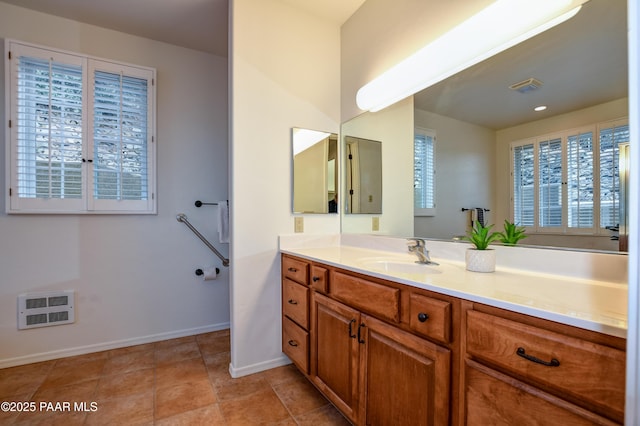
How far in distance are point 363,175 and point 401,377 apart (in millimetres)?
1398

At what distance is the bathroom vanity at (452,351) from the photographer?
63cm

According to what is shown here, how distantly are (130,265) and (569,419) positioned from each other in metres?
2.77

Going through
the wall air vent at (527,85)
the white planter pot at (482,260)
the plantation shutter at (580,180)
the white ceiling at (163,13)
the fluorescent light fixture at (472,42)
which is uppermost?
the white ceiling at (163,13)

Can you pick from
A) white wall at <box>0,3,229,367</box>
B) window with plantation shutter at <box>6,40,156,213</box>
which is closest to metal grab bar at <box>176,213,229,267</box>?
white wall at <box>0,3,229,367</box>

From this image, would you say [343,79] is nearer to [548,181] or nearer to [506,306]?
[548,181]

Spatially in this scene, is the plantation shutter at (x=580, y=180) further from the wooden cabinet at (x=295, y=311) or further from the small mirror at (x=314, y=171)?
the small mirror at (x=314, y=171)

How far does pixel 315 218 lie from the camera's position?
2156 mm

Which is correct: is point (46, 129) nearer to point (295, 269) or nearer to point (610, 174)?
point (295, 269)

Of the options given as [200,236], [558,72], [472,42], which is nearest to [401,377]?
[558,72]

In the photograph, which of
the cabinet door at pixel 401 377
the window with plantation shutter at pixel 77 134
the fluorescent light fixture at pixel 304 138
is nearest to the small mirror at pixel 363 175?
the fluorescent light fixture at pixel 304 138

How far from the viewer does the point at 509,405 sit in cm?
75

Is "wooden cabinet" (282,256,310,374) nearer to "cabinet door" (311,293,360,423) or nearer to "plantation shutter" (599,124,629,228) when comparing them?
"cabinet door" (311,293,360,423)

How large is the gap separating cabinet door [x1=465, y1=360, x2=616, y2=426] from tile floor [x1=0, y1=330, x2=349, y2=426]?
3.03 ft

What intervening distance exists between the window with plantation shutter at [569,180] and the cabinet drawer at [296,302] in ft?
3.83
